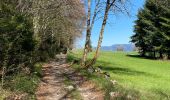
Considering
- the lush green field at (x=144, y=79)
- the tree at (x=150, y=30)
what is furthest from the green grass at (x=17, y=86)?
the tree at (x=150, y=30)

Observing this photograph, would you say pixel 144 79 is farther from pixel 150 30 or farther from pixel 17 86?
pixel 150 30

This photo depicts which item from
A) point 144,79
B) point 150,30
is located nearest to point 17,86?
point 144,79

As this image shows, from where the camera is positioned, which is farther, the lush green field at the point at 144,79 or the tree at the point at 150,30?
the tree at the point at 150,30

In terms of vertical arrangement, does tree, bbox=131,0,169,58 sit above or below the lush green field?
above

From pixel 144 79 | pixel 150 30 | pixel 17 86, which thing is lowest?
pixel 144 79

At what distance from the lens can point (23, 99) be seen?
13695 mm

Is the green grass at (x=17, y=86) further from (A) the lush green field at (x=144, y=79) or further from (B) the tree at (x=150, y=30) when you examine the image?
(B) the tree at (x=150, y=30)

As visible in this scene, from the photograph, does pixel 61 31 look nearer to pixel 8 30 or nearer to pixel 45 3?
pixel 45 3

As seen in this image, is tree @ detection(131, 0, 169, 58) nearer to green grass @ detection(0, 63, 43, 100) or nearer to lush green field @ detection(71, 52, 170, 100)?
lush green field @ detection(71, 52, 170, 100)


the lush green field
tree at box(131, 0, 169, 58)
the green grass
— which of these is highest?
tree at box(131, 0, 169, 58)

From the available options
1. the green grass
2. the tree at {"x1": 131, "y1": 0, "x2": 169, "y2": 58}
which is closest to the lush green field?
the green grass

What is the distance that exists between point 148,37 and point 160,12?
4.71 m

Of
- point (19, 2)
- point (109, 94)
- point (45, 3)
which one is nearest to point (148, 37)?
point (45, 3)

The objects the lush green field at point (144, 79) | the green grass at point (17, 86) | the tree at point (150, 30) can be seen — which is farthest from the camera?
the tree at point (150, 30)
